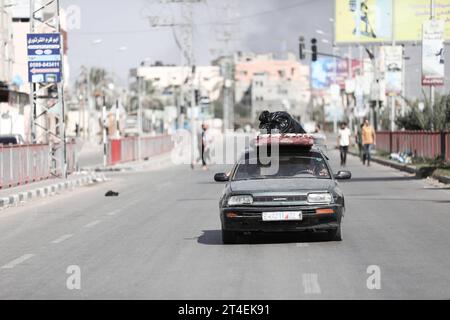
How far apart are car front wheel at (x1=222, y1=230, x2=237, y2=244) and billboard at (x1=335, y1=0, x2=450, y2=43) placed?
56.1m

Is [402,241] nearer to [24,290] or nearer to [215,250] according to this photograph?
[215,250]

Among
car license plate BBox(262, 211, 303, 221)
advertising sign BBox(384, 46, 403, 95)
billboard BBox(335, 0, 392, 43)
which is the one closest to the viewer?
car license plate BBox(262, 211, 303, 221)

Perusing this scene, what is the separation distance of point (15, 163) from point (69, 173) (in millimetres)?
7821

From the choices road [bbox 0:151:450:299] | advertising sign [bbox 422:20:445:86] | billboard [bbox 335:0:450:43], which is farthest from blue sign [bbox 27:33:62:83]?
billboard [bbox 335:0:450:43]

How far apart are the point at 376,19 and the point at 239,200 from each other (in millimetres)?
57529

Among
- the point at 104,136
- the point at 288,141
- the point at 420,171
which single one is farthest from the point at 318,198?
the point at 104,136

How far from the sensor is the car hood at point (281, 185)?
47.1 ft

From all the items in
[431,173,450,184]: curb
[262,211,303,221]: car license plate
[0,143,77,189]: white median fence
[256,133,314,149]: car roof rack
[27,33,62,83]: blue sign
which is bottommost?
[431,173,450,184]: curb

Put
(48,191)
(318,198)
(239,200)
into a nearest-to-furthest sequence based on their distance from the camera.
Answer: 1. (318,198)
2. (239,200)
3. (48,191)

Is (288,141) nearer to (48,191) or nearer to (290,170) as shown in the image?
(290,170)

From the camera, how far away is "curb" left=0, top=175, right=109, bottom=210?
84.9 ft

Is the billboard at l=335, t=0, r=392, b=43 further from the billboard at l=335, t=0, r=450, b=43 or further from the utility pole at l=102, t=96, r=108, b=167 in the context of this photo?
the utility pole at l=102, t=96, r=108, b=167

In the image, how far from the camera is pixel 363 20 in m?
70.4
